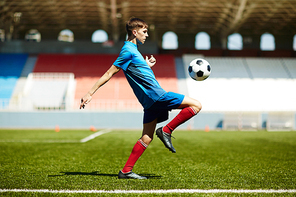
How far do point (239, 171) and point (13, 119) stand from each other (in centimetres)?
1599

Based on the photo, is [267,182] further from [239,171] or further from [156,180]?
[156,180]

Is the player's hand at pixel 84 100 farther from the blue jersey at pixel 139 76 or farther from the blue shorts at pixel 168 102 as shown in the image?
the blue shorts at pixel 168 102

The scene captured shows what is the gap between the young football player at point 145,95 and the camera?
3203mm

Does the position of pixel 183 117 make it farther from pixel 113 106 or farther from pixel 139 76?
pixel 113 106

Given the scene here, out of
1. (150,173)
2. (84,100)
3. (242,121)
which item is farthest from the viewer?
(242,121)

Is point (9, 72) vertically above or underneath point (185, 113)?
above

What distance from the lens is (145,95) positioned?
3.25m

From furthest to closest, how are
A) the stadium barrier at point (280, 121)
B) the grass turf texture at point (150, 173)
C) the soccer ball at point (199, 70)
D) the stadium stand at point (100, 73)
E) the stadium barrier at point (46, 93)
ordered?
the stadium stand at point (100, 73), the stadium barrier at point (46, 93), the stadium barrier at point (280, 121), the soccer ball at point (199, 70), the grass turf texture at point (150, 173)

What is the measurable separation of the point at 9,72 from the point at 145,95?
2154 centimetres

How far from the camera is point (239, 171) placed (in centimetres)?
391

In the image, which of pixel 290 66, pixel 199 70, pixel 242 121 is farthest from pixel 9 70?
pixel 290 66

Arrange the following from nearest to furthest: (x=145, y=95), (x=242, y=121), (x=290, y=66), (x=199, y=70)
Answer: (x=145, y=95), (x=199, y=70), (x=242, y=121), (x=290, y=66)

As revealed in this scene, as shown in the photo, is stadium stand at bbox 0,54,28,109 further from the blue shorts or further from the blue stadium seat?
the blue shorts

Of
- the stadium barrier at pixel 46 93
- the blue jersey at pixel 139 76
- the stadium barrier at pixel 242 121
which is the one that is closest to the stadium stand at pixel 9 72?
the stadium barrier at pixel 46 93
